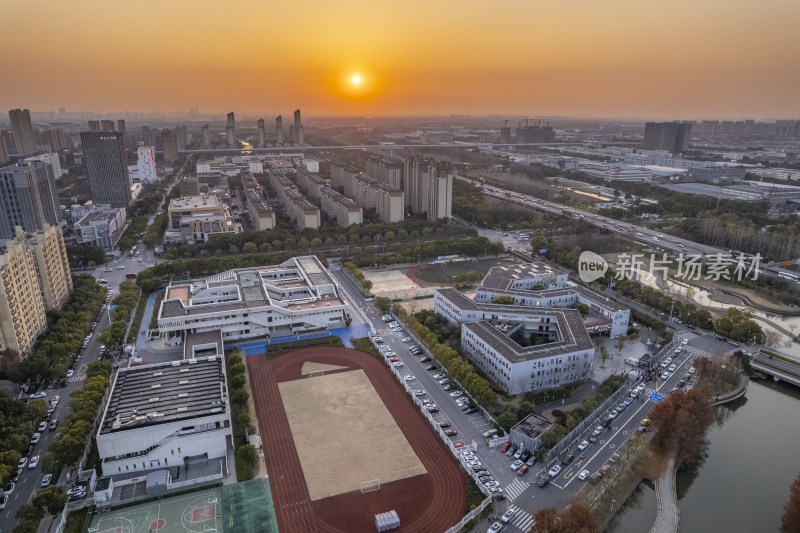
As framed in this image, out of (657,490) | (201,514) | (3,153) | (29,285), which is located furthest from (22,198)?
(657,490)

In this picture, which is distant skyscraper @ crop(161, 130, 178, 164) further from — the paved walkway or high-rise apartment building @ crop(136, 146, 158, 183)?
the paved walkway

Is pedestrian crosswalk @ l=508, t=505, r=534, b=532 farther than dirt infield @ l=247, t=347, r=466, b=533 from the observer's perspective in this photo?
No

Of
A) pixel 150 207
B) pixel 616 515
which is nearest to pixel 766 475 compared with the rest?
pixel 616 515

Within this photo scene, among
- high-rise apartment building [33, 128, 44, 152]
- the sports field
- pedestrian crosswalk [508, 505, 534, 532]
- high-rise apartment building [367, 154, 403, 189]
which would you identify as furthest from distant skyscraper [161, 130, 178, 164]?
pedestrian crosswalk [508, 505, 534, 532]

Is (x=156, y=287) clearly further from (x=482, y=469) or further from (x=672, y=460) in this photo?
(x=672, y=460)

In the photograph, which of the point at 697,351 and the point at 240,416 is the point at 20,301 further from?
the point at 697,351

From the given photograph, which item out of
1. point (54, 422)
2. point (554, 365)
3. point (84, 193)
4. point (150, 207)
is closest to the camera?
point (54, 422)

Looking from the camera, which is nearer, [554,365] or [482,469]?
[482,469]
